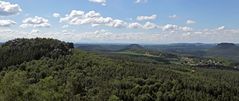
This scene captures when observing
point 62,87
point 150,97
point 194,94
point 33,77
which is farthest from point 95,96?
point 194,94

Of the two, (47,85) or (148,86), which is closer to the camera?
(47,85)

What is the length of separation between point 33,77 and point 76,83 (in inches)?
981

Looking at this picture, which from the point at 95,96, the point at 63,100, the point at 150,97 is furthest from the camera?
the point at 150,97

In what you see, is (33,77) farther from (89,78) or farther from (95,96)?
(95,96)

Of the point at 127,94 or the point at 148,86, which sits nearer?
the point at 127,94

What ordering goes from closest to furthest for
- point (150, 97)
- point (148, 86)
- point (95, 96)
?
point (95, 96) < point (150, 97) < point (148, 86)

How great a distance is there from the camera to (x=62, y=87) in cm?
16800

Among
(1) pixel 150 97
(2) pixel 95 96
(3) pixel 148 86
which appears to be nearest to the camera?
(2) pixel 95 96

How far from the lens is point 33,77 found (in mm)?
189875

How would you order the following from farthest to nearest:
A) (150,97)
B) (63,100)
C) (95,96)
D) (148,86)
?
(148,86) → (150,97) → (95,96) → (63,100)

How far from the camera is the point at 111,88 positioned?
604ft

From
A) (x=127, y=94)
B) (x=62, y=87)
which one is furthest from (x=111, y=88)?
(x=62, y=87)

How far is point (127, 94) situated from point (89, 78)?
2518 cm

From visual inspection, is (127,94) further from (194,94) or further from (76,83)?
(194,94)
